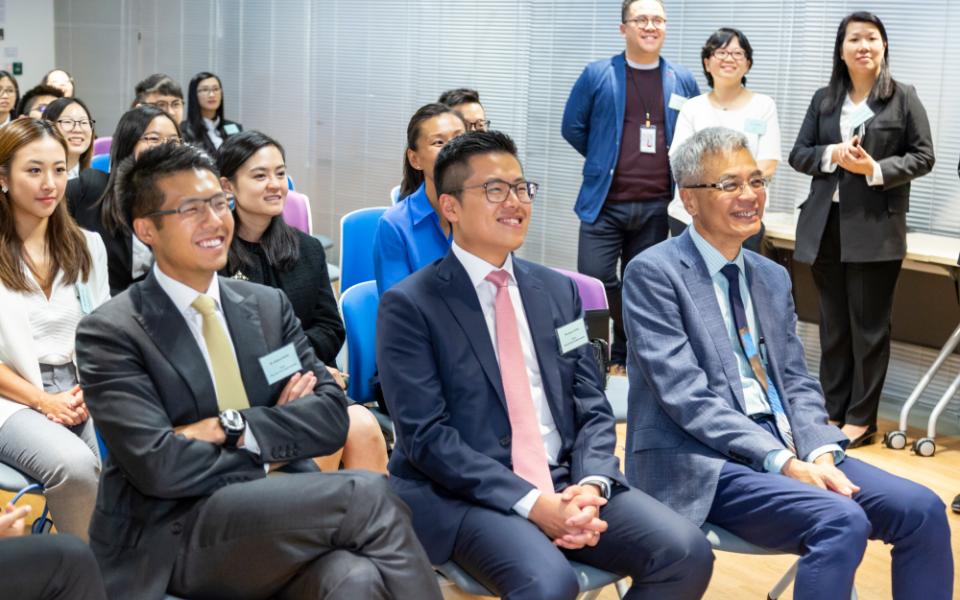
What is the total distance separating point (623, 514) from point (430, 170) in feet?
6.29

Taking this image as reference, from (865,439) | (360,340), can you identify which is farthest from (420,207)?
(865,439)

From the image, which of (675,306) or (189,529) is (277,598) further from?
(675,306)

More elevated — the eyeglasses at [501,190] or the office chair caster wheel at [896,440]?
the eyeglasses at [501,190]

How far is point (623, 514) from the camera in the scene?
2.70 metres

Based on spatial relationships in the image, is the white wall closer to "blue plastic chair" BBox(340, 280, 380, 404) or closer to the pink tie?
"blue plastic chair" BBox(340, 280, 380, 404)

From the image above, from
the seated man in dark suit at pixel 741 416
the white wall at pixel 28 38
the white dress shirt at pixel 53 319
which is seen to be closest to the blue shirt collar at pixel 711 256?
the seated man in dark suit at pixel 741 416

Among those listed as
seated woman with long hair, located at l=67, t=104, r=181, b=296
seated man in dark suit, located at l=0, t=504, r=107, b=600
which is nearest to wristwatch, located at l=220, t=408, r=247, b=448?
seated man in dark suit, located at l=0, t=504, r=107, b=600

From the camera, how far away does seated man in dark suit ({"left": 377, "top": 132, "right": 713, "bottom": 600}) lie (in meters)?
2.62

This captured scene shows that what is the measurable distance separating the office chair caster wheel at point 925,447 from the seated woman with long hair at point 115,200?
319 centimetres

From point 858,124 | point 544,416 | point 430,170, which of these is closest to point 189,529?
point 544,416

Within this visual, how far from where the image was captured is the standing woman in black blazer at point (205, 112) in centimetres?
796

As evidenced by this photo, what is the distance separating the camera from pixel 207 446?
2445mm

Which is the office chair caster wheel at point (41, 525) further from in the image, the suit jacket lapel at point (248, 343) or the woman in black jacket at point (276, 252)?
the suit jacket lapel at point (248, 343)

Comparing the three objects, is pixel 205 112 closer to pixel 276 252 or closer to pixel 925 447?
pixel 276 252
